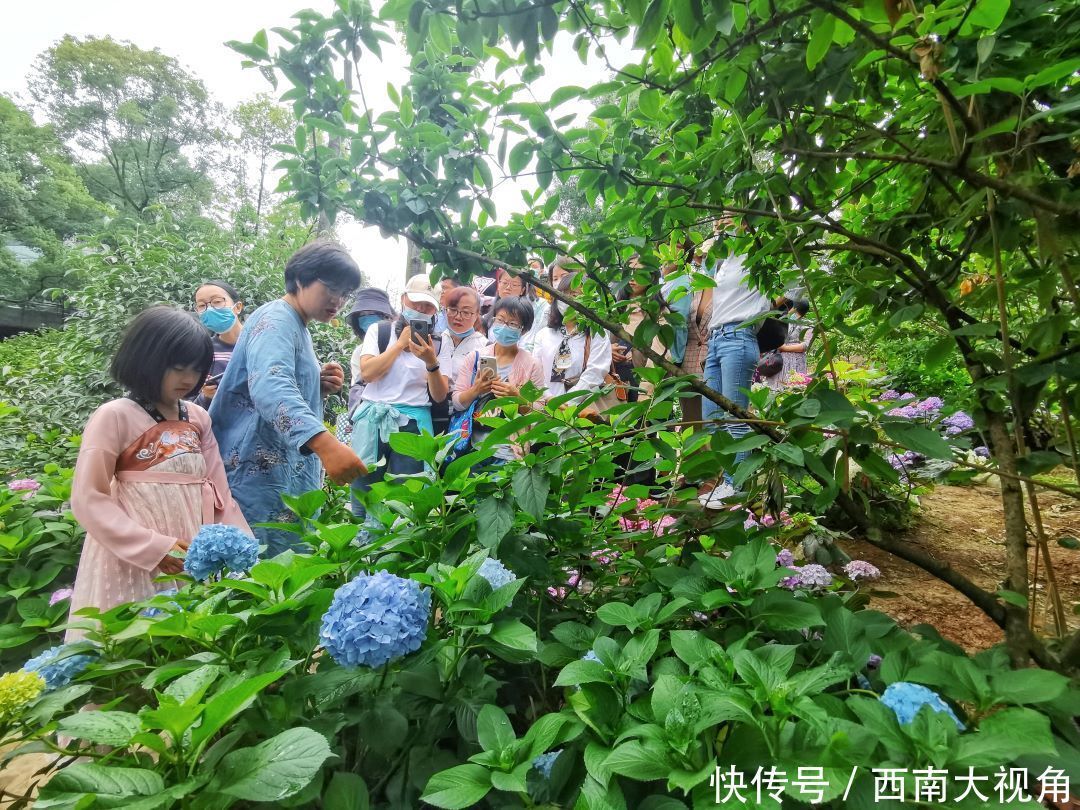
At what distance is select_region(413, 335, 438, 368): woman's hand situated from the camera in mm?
2881

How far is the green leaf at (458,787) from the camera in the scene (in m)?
0.64

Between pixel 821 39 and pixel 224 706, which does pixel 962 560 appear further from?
pixel 224 706

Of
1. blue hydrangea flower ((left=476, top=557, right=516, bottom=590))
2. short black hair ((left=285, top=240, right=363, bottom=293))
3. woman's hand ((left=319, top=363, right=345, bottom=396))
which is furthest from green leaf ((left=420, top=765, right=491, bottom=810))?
woman's hand ((left=319, top=363, right=345, bottom=396))

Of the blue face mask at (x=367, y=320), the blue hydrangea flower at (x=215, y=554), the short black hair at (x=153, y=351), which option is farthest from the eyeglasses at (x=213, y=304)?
the blue hydrangea flower at (x=215, y=554)

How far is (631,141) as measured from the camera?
4.44 feet

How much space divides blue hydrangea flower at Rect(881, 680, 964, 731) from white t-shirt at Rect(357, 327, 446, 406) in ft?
8.15

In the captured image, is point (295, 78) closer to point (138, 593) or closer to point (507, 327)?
point (138, 593)

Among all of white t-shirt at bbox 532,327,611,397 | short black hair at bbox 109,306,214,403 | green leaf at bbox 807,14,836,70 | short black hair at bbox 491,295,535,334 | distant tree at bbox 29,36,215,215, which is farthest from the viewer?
distant tree at bbox 29,36,215,215

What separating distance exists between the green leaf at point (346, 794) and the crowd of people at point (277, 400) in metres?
0.47

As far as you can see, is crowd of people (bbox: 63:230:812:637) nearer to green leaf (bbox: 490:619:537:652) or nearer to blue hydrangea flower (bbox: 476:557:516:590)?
blue hydrangea flower (bbox: 476:557:516:590)

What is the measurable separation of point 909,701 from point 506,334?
279 centimetres

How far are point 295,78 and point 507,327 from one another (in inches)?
85.7

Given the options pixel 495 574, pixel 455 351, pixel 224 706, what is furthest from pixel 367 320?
pixel 224 706

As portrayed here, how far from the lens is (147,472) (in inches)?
64.2
